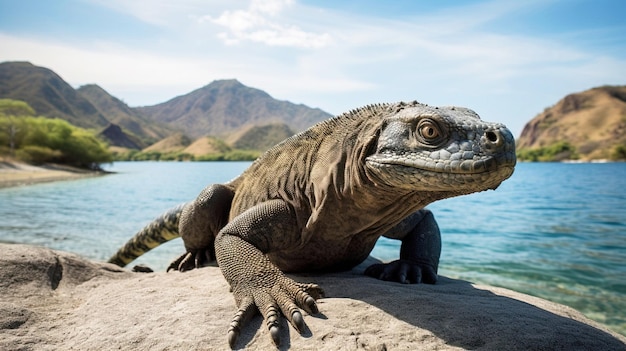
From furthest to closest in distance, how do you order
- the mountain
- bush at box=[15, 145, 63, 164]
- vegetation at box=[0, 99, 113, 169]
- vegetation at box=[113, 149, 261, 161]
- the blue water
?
vegetation at box=[113, 149, 261, 161] < the mountain < vegetation at box=[0, 99, 113, 169] < bush at box=[15, 145, 63, 164] < the blue water

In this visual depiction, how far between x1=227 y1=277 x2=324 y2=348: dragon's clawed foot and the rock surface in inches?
2.9

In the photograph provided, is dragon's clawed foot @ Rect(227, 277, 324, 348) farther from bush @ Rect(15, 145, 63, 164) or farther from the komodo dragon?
bush @ Rect(15, 145, 63, 164)

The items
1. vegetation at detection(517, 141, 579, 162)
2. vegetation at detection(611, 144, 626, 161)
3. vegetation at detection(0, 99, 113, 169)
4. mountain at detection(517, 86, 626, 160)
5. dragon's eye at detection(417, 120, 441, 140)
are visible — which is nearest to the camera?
dragon's eye at detection(417, 120, 441, 140)

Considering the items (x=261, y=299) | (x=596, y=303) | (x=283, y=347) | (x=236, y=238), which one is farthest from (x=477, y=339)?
(x=596, y=303)

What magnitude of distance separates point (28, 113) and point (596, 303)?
3158 inches

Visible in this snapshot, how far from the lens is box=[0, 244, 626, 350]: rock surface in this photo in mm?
3172

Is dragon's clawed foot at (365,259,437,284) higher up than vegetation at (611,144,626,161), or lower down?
lower down

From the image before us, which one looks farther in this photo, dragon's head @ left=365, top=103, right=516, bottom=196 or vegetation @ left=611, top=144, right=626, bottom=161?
vegetation @ left=611, top=144, right=626, bottom=161

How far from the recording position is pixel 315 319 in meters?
3.42

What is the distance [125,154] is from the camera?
648 ft

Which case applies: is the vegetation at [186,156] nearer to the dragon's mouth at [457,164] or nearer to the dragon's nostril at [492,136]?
the dragon's mouth at [457,164]

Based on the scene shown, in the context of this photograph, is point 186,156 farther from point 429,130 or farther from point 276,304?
point 429,130

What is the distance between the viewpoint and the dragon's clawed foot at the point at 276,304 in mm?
3254

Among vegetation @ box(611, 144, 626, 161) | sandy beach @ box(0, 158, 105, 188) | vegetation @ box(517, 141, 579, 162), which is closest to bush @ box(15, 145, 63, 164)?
sandy beach @ box(0, 158, 105, 188)
